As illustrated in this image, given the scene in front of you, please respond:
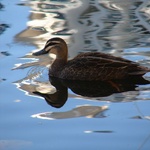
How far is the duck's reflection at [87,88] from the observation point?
9148 millimetres

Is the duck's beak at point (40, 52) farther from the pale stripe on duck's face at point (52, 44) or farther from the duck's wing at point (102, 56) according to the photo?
the duck's wing at point (102, 56)

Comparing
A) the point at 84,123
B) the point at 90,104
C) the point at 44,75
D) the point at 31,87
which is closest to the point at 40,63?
the point at 44,75

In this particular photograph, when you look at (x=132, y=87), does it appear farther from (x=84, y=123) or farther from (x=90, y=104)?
(x=84, y=123)

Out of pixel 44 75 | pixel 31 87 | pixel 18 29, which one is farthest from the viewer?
pixel 18 29

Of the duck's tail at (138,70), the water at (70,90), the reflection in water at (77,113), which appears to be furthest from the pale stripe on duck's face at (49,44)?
the reflection in water at (77,113)

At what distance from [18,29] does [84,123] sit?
4.62 metres

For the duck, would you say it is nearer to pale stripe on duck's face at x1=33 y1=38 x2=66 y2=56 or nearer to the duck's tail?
the duck's tail

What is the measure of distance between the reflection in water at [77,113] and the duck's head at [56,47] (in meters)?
2.01

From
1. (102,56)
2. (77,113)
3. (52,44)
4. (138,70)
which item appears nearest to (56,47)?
(52,44)

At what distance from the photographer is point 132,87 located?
9523mm

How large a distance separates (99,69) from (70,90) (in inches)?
26.1

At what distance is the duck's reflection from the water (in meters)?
0.08

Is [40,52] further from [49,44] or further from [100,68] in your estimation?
[100,68]

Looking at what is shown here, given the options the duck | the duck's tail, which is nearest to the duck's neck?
the duck
